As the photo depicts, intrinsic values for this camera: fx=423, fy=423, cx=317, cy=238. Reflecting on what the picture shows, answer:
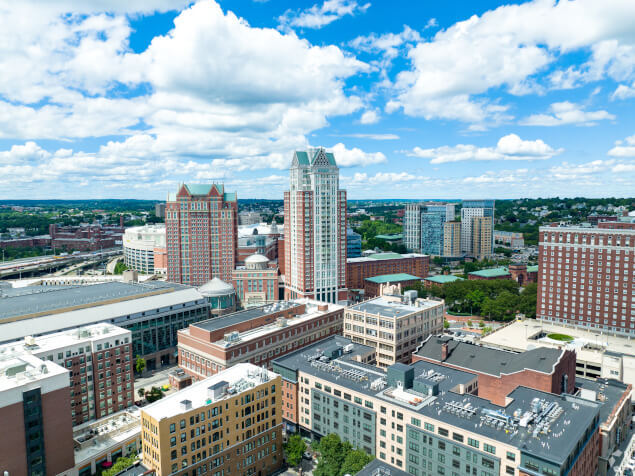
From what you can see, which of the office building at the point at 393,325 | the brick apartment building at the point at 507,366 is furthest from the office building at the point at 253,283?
the brick apartment building at the point at 507,366

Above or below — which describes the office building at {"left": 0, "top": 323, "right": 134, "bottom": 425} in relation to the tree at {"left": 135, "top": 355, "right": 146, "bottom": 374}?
above

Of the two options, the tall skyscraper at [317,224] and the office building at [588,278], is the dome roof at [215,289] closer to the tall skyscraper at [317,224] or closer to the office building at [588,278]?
the tall skyscraper at [317,224]

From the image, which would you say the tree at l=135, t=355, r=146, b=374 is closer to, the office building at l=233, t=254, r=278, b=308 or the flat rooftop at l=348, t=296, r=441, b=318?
the flat rooftop at l=348, t=296, r=441, b=318

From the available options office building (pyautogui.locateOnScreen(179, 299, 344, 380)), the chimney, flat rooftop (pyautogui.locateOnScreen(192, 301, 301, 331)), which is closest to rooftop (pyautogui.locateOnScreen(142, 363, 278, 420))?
office building (pyautogui.locateOnScreen(179, 299, 344, 380))

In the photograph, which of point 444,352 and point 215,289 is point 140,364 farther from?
point 444,352

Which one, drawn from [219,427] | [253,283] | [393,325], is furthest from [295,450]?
[253,283]

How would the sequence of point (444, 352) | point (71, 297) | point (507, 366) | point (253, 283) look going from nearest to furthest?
point (507, 366), point (444, 352), point (71, 297), point (253, 283)
